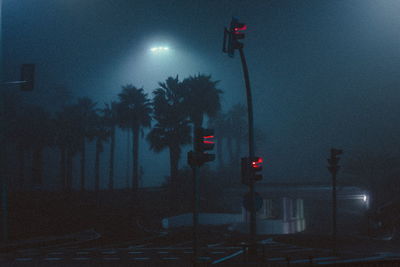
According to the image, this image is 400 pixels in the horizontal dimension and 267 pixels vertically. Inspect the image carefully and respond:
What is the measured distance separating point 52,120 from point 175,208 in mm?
22672

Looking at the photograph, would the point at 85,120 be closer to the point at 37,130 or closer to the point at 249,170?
the point at 37,130

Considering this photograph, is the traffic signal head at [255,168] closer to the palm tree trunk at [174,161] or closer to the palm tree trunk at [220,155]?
the palm tree trunk at [174,161]

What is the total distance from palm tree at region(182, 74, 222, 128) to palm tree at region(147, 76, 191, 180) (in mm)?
756

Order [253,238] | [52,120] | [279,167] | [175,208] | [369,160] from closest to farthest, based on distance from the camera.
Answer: [253,238], [175,208], [52,120], [369,160], [279,167]

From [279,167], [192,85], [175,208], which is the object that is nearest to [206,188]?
[175,208]

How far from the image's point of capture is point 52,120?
188ft

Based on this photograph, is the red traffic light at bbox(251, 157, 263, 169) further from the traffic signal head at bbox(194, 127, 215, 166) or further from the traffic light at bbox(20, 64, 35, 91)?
the traffic light at bbox(20, 64, 35, 91)

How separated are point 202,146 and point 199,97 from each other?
1405 inches

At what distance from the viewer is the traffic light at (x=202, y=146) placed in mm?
11938

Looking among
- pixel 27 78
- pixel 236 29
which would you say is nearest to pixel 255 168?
pixel 236 29

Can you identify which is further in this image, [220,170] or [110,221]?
[220,170]

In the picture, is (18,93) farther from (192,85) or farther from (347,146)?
(347,146)

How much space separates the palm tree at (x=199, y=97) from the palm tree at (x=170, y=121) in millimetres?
756

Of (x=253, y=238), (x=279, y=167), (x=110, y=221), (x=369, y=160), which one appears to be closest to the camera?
(x=253, y=238)
